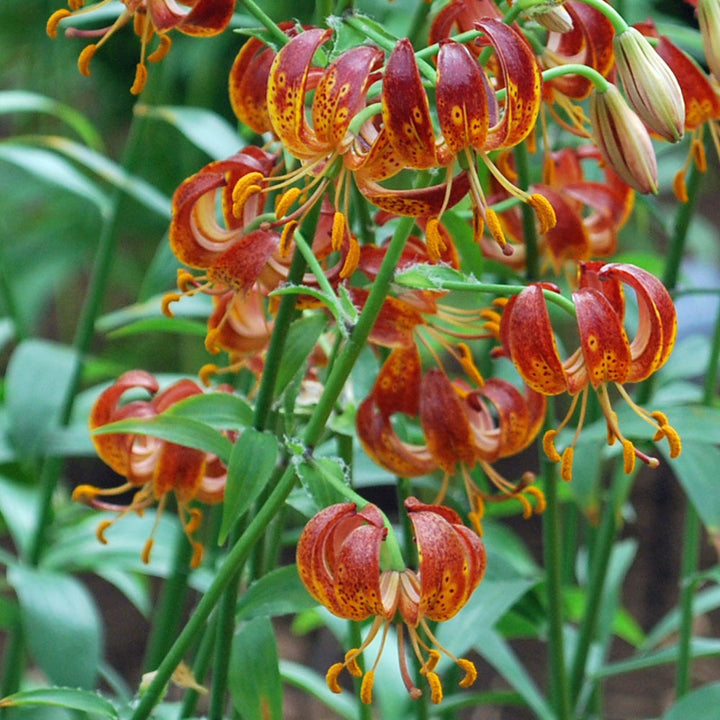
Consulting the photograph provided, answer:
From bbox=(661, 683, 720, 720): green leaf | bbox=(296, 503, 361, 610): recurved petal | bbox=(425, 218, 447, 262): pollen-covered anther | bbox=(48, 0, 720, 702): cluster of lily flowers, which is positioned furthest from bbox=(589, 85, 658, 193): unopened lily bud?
bbox=(661, 683, 720, 720): green leaf

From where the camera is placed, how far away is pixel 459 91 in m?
0.47

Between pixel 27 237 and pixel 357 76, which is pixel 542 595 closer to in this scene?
pixel 357 76

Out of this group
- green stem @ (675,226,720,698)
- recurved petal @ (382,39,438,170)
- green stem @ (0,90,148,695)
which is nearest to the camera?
recurved petal @ (382,39,438,170)

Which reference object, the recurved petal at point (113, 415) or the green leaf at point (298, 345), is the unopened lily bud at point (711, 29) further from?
the recurved petal at point (113, 415)

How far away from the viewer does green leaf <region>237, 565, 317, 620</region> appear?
0.60 metres

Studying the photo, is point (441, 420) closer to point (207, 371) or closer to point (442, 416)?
point (442, 416)

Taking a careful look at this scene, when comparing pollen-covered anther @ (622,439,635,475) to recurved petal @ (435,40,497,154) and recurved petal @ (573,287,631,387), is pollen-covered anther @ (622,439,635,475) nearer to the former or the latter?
recurved petal @ (573,287,631,387)

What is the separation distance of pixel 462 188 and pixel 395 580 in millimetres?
176

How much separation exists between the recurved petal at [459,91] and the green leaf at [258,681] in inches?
12.0

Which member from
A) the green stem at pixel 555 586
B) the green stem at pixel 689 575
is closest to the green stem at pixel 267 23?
the green stem at pixel 555 586

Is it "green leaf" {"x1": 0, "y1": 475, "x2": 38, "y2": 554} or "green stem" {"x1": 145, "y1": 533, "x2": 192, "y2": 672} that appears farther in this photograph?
"green leaf" {"x1": 0, "y1": 475, "x2": 38, "y2": 554}

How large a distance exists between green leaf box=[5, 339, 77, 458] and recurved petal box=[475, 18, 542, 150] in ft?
1.92

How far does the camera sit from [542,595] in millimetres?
935

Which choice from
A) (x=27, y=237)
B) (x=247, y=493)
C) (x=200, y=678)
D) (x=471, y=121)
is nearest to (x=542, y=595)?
(x=200, y=678)
